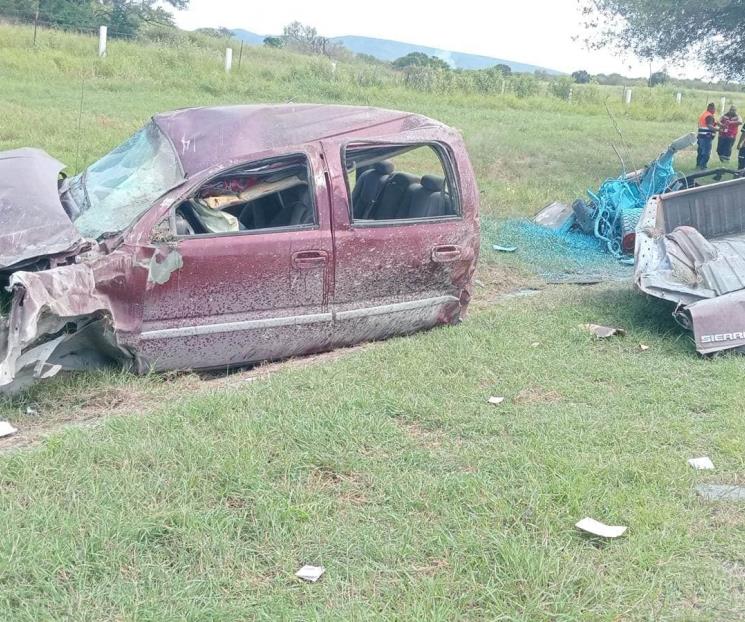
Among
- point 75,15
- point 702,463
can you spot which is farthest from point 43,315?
point 75,15

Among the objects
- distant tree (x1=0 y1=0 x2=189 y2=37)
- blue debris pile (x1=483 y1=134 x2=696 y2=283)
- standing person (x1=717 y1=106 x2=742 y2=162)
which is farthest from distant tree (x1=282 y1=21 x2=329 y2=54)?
blue debris pile (x1=483 y1=134 x2=696 y2=283)

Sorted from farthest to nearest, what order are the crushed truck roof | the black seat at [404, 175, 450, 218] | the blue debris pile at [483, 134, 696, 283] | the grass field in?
the blue debris pile at [483, 134, 696, 283], the black seat at [404, 175, 450, 218], the crushed truck roof, the grass field

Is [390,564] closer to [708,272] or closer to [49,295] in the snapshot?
[49,295]

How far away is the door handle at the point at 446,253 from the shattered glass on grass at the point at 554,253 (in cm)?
277

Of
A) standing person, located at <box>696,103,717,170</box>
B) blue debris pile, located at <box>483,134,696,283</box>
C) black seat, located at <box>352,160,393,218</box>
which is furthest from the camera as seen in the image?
standing person, located at <box>696,103,717,170</box>

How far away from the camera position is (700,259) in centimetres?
700

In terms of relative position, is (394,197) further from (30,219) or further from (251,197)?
(30,219)

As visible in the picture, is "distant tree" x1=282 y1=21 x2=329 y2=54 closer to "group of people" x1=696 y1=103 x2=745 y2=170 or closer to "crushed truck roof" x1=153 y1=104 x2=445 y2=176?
"group of people" x1=696 y1=103 x2=745 y2=170

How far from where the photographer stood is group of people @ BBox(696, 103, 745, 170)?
17844mm

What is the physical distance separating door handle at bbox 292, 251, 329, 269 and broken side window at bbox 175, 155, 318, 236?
20cm

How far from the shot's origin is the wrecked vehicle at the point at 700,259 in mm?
5812

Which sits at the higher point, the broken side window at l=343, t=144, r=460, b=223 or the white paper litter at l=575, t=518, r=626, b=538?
the broken side window at l=343, t=144, r=460, b=223

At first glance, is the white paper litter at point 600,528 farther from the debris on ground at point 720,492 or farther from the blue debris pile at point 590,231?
the blue debris pile at point 590,231

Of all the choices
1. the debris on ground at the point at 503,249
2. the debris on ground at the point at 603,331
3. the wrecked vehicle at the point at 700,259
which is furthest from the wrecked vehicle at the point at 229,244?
the debris on ground at the point at 503,249
